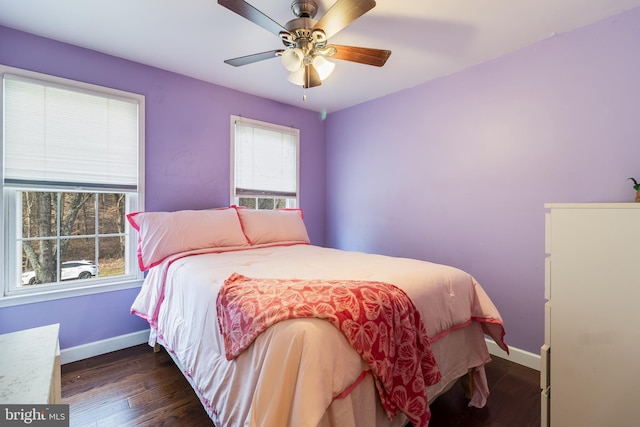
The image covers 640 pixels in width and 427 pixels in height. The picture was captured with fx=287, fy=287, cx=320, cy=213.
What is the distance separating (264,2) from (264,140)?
1.64 metres

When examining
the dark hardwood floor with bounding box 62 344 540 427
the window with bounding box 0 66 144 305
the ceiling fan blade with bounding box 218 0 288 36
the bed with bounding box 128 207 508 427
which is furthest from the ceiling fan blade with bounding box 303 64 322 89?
the dark hardwood floor with bounding box 62 344 540 427

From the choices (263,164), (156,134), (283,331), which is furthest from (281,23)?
(283,331)

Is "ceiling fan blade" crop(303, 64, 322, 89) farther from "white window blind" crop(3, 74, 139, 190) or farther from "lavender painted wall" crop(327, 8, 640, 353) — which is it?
"white window blind" crop(3, 74, 139, 190)

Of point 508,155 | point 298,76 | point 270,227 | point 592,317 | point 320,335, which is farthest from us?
point 270,227

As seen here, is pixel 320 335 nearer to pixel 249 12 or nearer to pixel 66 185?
pixel 249 12

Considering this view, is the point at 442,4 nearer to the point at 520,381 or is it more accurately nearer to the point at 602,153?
the point at 602,153

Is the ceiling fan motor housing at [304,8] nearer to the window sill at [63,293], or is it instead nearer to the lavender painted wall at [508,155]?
the lavender painted wall at [508,155]

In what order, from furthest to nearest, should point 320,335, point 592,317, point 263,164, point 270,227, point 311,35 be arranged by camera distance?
point 263,164
point 270,227
point 311,35
point 592,317
point 320,335

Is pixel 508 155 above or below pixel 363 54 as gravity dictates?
below

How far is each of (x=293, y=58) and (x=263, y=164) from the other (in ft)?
5.35

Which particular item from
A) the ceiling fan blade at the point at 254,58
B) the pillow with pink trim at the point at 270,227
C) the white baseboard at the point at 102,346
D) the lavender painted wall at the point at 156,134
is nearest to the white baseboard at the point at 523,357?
the pillow with pink trim at the point at 270,227

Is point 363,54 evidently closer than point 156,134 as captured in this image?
Yes

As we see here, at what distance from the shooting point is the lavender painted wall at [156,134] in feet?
6.72

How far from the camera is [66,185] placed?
2137 mm
